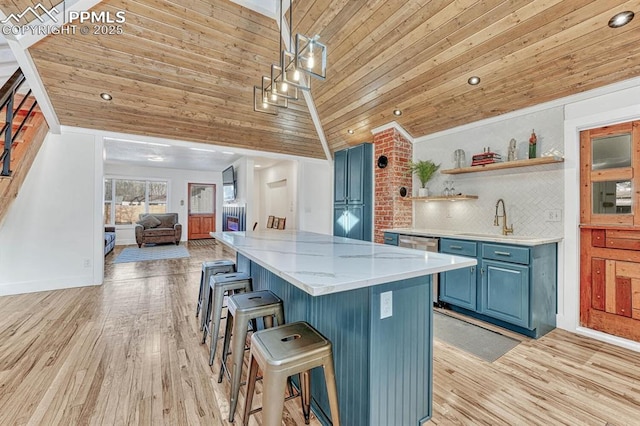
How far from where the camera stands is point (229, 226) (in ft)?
25.8

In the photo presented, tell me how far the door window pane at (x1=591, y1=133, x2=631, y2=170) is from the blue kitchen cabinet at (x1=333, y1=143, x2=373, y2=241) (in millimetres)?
2748

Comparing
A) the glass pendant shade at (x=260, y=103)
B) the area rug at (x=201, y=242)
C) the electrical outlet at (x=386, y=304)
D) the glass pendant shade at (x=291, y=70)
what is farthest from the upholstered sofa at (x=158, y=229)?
the electrical outlet at (x=386, y=304)

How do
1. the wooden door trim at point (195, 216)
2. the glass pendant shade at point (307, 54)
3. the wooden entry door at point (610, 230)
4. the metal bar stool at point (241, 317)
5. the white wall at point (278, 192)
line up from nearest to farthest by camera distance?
1. the metal bar stool at point (241, 317)
2. the glass pendant shade at point (307, 54)
3. the wooden entry door at point (610, 230)
4. the white wall at point (278, 192)
5. the wooden door trim at point (195, 216)

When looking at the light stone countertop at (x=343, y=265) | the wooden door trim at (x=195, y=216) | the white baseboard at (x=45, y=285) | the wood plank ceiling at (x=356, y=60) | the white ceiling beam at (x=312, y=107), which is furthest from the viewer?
the wooden door trim at (x=195, y=216)

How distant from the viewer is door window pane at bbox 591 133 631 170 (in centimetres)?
245

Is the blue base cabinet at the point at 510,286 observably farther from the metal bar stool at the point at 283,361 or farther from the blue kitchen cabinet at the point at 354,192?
the metal bar stool at the point at 283,361

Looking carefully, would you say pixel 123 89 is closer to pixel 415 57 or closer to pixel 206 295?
pixel 206 295

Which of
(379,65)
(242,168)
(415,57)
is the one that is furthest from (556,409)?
(242,168)

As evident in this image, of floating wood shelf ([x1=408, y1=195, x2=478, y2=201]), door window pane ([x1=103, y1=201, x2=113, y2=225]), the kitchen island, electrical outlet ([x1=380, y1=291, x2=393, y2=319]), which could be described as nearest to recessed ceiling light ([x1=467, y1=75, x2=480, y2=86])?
floating wood shelf ([x1=408, y1=195, x2=478, y2=201])

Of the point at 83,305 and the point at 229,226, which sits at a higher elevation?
the point at 229,226

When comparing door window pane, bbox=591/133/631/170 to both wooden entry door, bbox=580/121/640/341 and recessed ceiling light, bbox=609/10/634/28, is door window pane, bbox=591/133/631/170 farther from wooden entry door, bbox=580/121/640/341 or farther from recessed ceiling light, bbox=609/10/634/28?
recessed ceiling light, bbox=609/10/634/28

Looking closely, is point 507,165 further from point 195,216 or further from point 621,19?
point 195,216

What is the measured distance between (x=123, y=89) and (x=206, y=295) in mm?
2930

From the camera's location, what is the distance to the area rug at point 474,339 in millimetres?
2297
